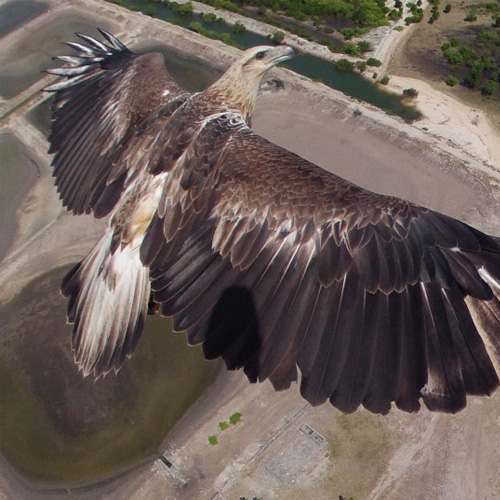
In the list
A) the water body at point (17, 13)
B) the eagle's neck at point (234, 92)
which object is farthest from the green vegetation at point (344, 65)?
the eagle's neck at point (234, 92)

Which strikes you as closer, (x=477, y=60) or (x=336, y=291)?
(x=336, y=291)

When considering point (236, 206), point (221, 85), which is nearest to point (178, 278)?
point (236, 206)

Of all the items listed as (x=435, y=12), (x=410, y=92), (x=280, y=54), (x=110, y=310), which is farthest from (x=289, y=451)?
(x=435, y=12)

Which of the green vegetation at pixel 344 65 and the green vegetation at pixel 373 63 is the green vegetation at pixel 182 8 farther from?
the green vegetation at pixel 373 63

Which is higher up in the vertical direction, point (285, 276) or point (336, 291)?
point (336, 291)

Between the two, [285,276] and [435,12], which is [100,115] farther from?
[435,12]

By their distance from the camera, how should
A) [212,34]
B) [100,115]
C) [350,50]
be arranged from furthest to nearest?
[212,34] → [350,50] → [100,115]

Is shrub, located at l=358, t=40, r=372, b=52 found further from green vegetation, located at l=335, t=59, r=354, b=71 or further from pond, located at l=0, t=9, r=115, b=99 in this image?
pond, located at l=0, t=9, r=115, b=99
